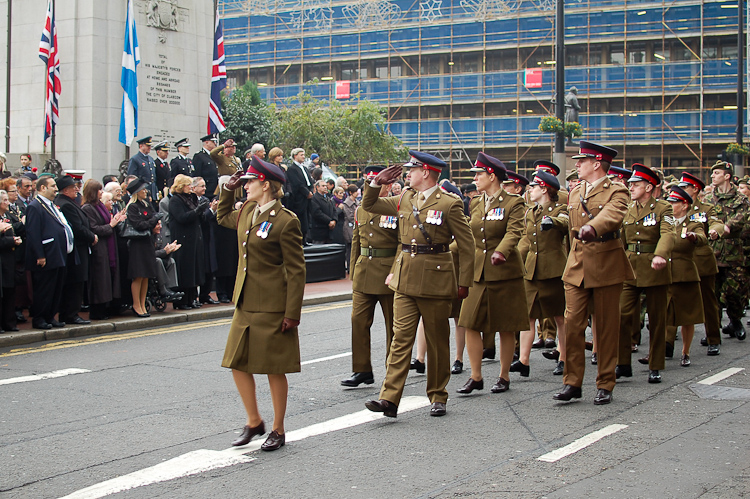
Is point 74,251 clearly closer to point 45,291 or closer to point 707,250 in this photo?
point 45,291

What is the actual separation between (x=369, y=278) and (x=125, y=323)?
212 inches

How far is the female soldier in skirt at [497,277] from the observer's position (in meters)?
7.99

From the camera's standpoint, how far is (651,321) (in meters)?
8.93

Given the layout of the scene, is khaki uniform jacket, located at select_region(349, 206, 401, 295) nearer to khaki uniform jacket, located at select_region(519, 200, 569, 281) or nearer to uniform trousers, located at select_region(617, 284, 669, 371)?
khaki uniform jacket, located at select_region(519, 200, 569, 281)

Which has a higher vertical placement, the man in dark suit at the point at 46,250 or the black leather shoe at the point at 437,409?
the man in dark suit at the point at 46,250

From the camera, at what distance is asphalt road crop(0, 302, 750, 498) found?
526 centimetres

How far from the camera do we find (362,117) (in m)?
47.2

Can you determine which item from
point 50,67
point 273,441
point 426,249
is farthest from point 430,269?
point 50,67

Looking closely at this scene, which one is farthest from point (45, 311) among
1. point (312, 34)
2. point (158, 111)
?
point (312, 34)

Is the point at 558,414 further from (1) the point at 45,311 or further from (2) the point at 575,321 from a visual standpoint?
(1) the point at 45,311

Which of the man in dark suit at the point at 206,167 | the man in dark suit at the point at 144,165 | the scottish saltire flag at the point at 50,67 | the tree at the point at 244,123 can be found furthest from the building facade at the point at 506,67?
the man in dark suit at the point at 144,165

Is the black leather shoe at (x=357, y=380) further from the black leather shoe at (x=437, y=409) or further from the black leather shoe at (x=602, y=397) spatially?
the black leather shoe at (x=602, y=397)

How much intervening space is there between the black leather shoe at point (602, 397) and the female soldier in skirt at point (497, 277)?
0.88 metres

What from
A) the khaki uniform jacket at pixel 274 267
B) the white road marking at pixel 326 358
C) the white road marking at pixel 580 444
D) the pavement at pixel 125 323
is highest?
the khaki uniform jacket at pixel 274 267
